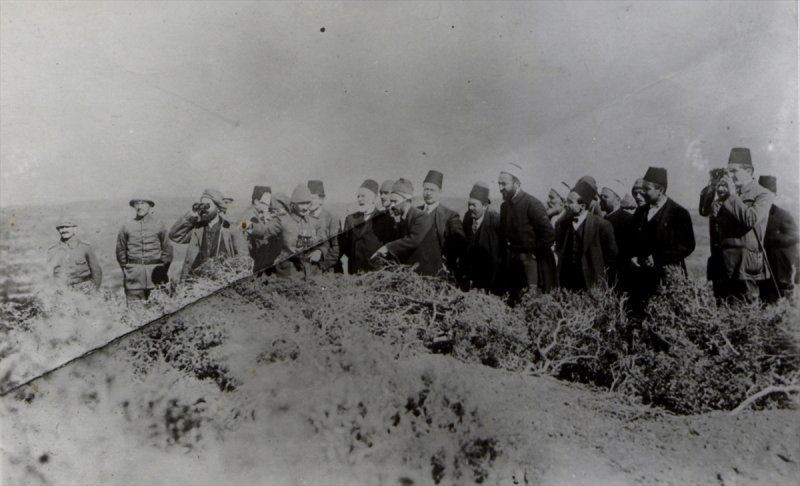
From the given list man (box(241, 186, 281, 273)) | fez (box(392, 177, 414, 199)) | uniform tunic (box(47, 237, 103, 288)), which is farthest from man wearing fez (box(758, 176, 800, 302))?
uniform tunic (box(47, 237, 103, 288))

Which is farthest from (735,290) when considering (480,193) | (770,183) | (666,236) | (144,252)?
(144,252)

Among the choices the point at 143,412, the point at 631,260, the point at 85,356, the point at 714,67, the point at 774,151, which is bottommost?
the point at 143,412

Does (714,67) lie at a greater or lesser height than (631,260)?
greater

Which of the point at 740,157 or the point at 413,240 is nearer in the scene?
the point at 740,157

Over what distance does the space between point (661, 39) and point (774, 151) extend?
901mm

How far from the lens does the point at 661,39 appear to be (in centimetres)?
305

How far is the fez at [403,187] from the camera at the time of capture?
10.3 ft

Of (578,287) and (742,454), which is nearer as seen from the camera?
(742,454)

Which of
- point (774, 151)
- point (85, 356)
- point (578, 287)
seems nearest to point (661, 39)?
point (774, 151)

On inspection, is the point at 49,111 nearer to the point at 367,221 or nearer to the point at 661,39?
the point at 367,221

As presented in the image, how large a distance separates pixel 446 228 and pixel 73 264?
2.19 meters

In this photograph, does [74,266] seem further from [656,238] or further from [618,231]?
[656,238]

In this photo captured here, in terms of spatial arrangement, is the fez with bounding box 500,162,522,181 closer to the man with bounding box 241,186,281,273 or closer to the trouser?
the trouser

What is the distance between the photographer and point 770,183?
3.04m
